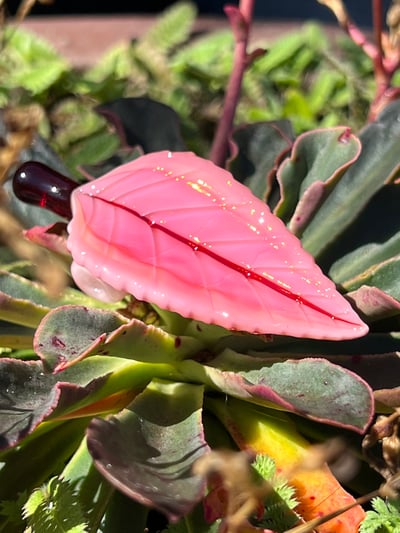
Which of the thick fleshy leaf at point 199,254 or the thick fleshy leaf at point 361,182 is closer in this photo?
the thick fleshy leaf at point 199,254

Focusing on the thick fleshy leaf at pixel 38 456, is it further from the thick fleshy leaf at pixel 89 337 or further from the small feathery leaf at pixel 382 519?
the small feathery leaf at pixel 382 519

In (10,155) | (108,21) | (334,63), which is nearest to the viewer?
(10,155)

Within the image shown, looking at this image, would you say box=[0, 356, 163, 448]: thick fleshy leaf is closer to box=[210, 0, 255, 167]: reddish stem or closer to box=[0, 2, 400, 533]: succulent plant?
box=[0, 2, 400, 533]: succulent plant

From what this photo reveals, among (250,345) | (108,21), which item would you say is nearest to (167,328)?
(250,345)

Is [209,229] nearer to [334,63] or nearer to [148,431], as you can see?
[148,431]

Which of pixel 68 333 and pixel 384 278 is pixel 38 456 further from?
pixel 384 278

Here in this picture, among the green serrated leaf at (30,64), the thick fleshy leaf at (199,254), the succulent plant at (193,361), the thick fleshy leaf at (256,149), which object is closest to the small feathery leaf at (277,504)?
the succulent plant at (193,361)
